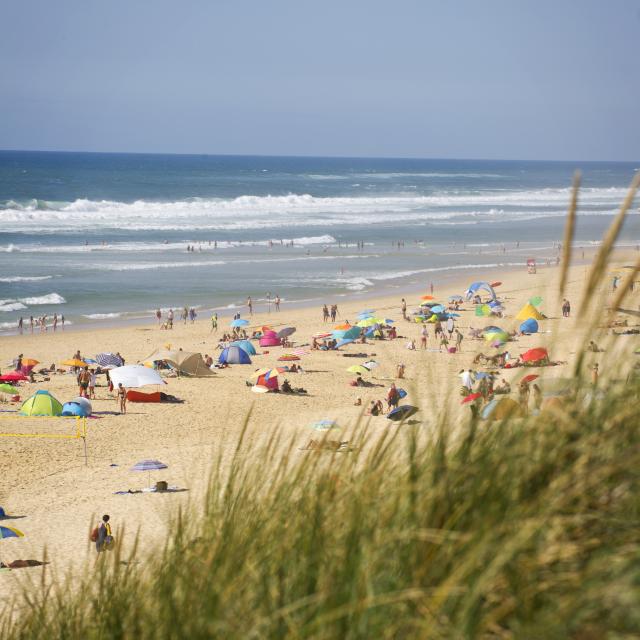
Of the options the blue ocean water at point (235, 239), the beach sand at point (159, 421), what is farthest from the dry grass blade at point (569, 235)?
the blue ocean water at point (235, 239)

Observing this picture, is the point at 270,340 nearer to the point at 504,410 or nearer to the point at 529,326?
the point at 529,326

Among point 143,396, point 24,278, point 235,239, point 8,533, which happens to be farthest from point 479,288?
point 235,239

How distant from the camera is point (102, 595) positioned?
12.2 feet

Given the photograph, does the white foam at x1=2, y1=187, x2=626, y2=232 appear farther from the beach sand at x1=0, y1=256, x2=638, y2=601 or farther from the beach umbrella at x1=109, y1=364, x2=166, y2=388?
A: the beach umbrella at x1=109, y1=364, x2=166, y2=388

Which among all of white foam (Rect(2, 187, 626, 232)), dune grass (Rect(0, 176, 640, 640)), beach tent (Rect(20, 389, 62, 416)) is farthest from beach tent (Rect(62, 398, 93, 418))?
white foam (Rect(2, 187, 626, 232))

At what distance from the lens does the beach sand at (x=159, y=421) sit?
1227 centimetres

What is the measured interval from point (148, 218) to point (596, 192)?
6947cm

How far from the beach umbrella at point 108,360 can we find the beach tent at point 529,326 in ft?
37.4

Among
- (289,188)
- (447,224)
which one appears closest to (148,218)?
(447,224)

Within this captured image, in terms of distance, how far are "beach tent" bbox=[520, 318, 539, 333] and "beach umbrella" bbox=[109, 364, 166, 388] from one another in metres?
10.6

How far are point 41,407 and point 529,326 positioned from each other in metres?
14.0

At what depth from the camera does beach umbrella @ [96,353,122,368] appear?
25.6 metres

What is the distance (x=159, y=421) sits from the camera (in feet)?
69.8

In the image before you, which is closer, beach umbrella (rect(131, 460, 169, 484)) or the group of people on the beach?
beach umbrella (rect(131, 460, 169, 484))
